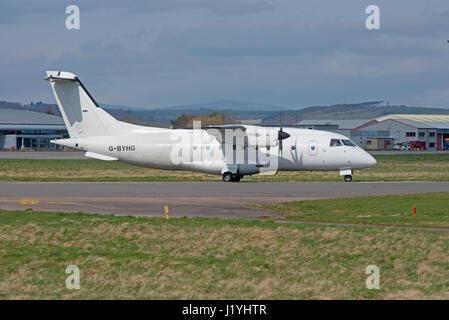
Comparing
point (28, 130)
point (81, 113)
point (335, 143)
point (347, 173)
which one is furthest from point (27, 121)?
point (347, 173)

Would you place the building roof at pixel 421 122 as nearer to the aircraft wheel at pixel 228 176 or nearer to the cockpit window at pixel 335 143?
the cockpit window at pixel 335 143

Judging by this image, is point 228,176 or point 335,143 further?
point 228,176

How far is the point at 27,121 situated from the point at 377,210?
457 feet

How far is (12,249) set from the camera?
2041cm

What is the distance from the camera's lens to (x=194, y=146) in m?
46.2

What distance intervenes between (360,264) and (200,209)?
11646 mm

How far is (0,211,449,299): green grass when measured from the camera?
15547 mm

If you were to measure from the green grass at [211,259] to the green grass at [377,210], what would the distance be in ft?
8.02

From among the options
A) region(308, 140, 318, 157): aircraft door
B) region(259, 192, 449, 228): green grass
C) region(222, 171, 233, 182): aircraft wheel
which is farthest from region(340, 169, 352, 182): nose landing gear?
region(259, 192, 449, 228): green grass

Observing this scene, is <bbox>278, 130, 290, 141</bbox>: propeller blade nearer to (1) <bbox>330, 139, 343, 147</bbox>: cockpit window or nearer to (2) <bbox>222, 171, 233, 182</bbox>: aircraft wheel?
(1) <bbox>330, 139, 343, 147</bbox>: cockpit window

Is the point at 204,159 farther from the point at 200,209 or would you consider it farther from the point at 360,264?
the point at 360,264

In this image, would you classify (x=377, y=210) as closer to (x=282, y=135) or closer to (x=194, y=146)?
(x=282, y=135)

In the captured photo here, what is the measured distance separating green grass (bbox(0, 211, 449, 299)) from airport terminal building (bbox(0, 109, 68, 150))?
382 ft

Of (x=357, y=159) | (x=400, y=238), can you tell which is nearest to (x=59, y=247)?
(x=400, y=238)
